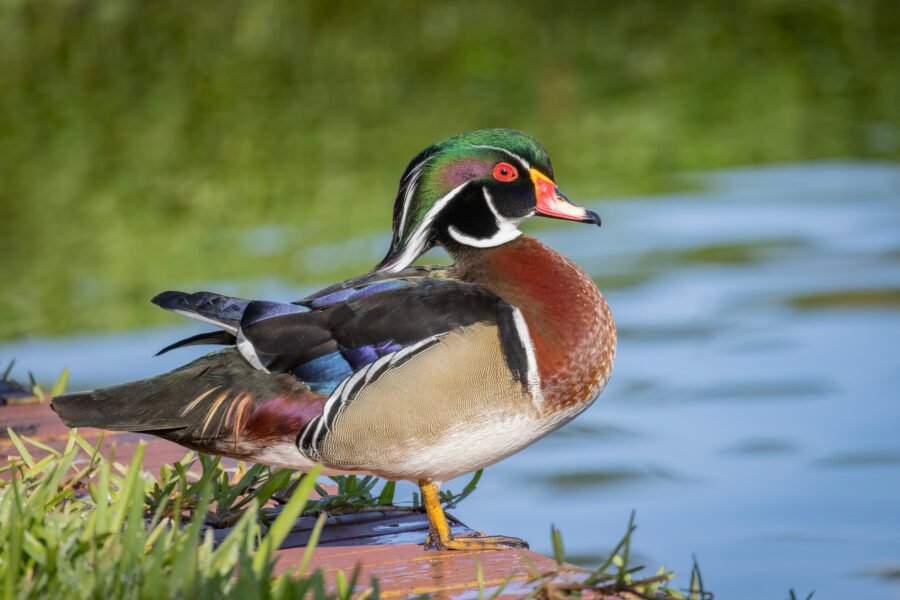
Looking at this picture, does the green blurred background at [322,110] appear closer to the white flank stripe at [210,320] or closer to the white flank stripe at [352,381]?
the white flank stripe at [210,320]

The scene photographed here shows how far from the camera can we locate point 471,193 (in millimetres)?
3676

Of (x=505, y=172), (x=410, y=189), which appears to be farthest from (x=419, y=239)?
(x=505, y=172)

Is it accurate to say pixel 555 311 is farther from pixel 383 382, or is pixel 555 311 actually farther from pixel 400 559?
pixel 400 559

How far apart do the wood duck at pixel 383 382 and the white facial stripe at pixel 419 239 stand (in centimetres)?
13

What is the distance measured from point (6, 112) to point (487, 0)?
6.10 m

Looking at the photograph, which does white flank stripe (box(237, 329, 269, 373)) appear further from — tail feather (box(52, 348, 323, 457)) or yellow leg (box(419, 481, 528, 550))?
yellow leg (box(419, 481, 528, 550))

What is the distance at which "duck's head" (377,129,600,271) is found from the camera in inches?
144

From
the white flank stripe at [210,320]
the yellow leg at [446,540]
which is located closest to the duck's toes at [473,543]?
the yellow leg at [446,540]

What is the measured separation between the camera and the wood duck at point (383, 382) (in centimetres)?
333

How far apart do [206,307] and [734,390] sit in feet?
13.0

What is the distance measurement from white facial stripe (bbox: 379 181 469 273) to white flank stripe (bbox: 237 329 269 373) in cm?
45

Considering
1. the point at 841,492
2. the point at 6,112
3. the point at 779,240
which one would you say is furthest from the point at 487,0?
the point at 841,492

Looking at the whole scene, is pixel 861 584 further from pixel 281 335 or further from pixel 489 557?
pixel 281 335

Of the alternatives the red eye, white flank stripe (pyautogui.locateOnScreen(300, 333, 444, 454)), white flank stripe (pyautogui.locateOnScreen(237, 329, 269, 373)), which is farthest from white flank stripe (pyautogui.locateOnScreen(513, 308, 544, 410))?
white flank stripe (pyautogui.locateOnScreen(237, 329, 269, 373))
